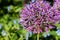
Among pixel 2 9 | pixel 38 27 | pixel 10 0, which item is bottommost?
pixel 38 27

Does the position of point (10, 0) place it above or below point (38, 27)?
above

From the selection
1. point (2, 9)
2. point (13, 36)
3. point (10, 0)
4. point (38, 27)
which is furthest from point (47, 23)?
point (10, 0)

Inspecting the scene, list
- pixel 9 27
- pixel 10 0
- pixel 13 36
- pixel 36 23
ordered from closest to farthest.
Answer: pixel 36 23
pixel 13 36
pixel 9 27
pixel 10 0

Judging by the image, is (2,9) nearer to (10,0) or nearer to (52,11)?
(10,0)

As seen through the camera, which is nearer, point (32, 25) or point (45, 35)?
point (32, 25)

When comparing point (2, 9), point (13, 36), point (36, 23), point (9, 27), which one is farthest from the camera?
point (2, 9)

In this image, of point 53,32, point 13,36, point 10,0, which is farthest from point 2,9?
point 13,36
